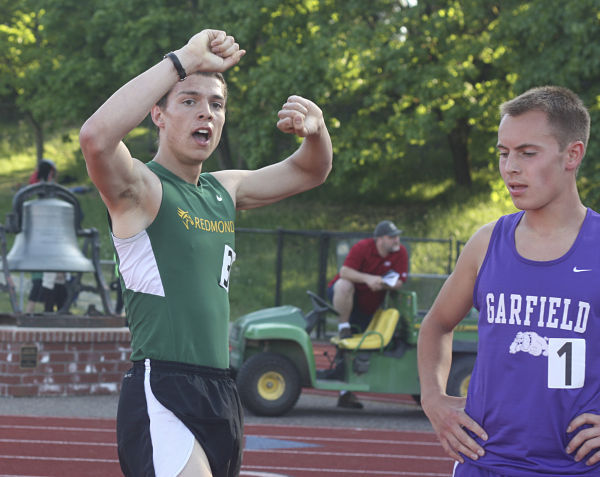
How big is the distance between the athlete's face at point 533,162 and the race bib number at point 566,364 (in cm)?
42

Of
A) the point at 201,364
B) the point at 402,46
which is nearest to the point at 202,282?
the point at 201,364

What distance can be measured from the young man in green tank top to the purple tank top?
0.95m

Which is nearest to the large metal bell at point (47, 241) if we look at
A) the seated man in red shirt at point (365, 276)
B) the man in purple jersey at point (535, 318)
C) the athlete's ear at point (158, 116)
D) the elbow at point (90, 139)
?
the seated man in red shirt at point (365, 276)

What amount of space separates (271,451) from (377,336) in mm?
2250

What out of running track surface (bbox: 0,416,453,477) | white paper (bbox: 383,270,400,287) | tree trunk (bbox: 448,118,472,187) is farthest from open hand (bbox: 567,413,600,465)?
tree trunk (bbox: 448,118,472,187)

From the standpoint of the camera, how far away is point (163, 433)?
322 centimetres

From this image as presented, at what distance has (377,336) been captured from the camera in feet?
33.6

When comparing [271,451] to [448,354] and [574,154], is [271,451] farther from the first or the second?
[574,154]

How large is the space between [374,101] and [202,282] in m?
21.9

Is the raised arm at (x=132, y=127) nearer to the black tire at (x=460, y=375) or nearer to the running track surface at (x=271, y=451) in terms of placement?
the running track surface at (x=271, y=451)

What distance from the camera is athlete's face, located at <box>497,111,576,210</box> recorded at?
2.83m

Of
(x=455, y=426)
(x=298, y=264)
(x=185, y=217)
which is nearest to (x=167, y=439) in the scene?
(x=185, y=217)

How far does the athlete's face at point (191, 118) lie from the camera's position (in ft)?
11.4

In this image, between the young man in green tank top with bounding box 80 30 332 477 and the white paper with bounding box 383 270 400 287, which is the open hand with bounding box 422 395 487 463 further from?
the white paper with bounding box 383 270 400 287
